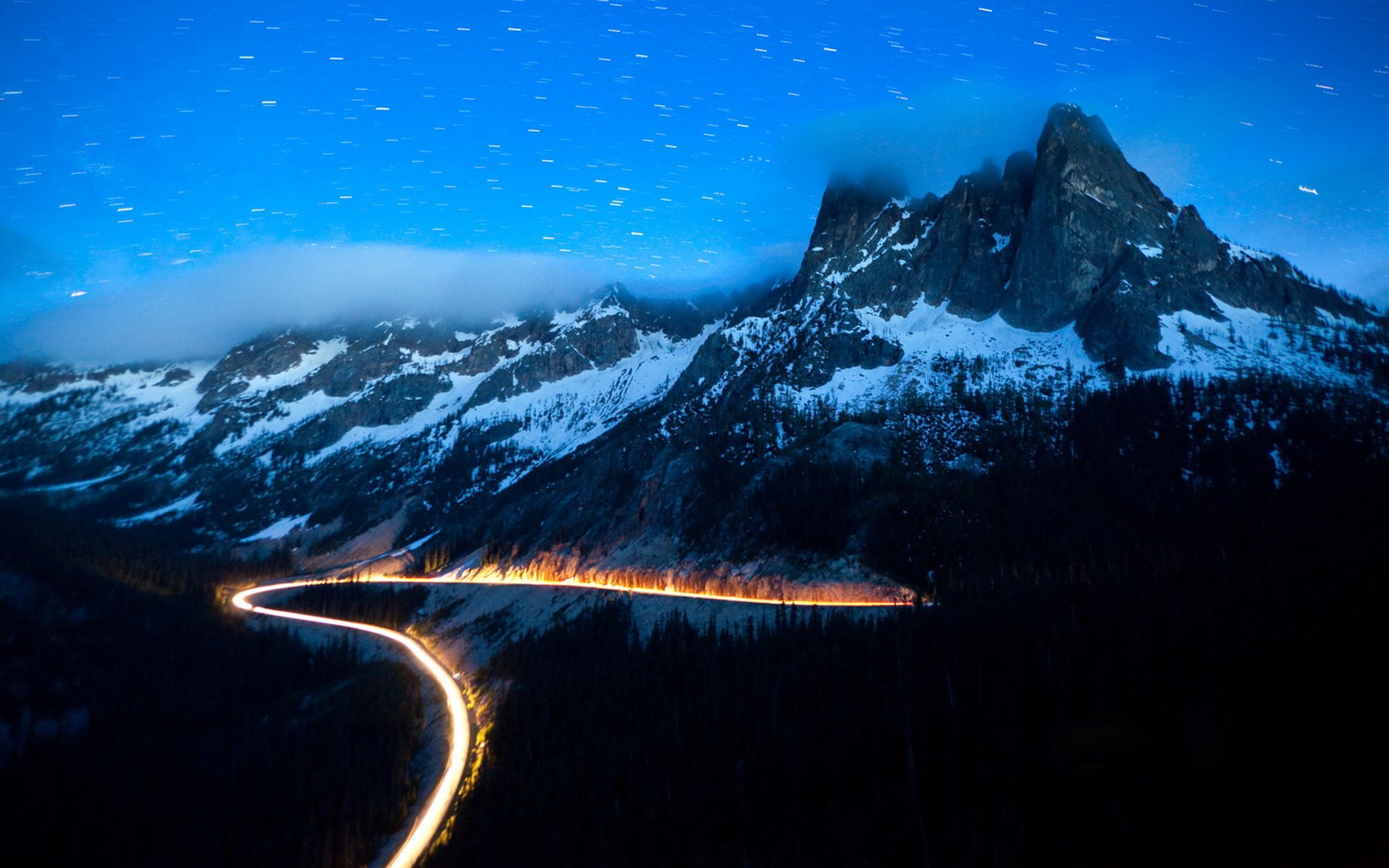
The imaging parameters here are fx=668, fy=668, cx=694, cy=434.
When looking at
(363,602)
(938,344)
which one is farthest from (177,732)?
(938,344)

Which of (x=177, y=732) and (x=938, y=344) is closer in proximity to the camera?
(x=177, y=732)

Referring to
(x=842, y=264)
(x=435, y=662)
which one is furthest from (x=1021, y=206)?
(x=435, y=662)

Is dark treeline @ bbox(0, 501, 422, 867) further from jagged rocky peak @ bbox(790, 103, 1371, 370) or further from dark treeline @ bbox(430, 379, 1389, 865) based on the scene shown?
jagged rocky peak @ bbox(790, 103, 1371, 370)

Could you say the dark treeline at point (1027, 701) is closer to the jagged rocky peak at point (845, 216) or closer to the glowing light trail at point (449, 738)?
the glowing light trail at point (449, 738)

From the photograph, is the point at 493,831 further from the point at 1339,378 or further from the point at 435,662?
the point at 1339,378

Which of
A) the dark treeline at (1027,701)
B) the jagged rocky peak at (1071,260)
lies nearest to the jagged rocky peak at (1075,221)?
the jagged rocky peak at (1071,260)

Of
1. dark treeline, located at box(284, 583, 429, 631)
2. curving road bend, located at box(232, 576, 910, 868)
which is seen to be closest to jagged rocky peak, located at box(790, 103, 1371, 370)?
curving road bend, located at box(232, 576, 910, 868)

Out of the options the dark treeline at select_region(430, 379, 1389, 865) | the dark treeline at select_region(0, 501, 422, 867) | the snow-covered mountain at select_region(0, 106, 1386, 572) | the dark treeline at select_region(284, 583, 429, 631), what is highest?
the snow-covered mountain at select_region(0, 106, 1386, 572)

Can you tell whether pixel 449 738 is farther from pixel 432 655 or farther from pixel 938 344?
pixel 938 344
